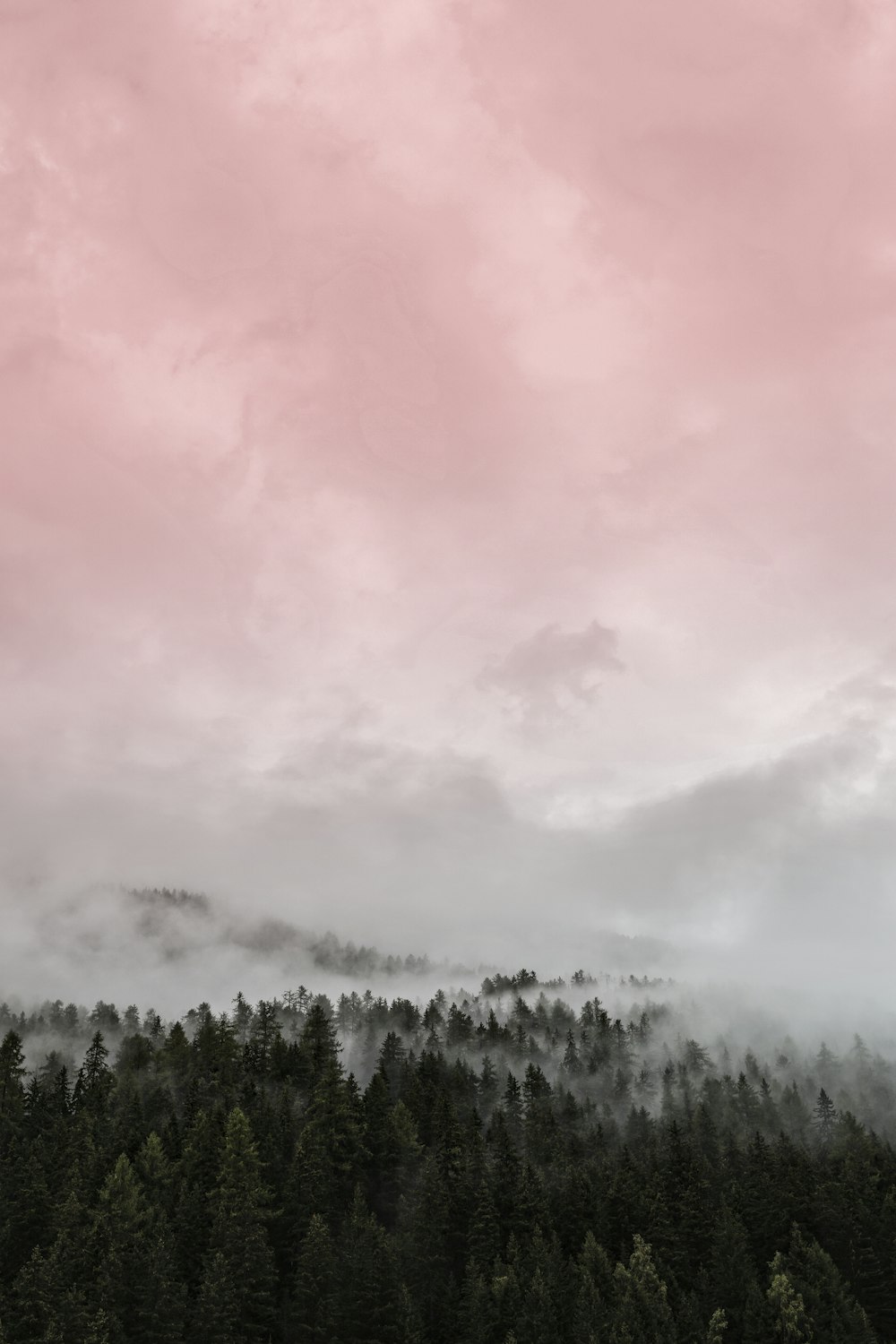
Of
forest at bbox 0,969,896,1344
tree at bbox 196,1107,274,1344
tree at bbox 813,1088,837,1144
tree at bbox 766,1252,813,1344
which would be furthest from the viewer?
tree at bbox 813,1088,837,1144

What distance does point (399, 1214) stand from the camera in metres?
93.3

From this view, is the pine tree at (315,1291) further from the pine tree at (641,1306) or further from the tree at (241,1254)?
the pine tree at (641,1306)

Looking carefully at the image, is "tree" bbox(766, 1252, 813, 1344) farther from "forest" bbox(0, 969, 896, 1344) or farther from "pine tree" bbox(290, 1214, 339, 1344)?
"pine tree" bbox(290, 1214, 339, 1344)

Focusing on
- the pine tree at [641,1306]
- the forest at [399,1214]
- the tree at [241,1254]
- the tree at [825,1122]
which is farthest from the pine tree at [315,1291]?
the tree at [825,1122]

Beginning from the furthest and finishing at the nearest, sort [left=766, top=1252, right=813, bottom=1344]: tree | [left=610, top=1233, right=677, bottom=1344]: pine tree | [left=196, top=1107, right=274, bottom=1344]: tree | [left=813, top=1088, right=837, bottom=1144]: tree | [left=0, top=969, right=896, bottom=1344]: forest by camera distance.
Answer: [left=813, top=1088, right=837, bottom=1144]: tree, [left=766, top=1252, right=813, bottom=1344]: tree, [left=0, top=969, right=896, bottom=1344]: forest, [left=196, top=1107, right=274, bottom=1344]: tree, [left=610, top=1233, right=677, bottom=1344]: pine tree

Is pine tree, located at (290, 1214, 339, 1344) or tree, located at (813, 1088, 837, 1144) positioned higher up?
tree, located at (813, 1088, 837, 1144)

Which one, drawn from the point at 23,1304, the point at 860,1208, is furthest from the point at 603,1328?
the point at 23,1304

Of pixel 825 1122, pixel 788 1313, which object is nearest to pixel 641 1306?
pixel 788 1313

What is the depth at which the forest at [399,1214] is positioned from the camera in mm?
71688

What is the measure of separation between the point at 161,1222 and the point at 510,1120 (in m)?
61.4

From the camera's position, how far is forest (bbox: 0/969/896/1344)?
71688 millimetres

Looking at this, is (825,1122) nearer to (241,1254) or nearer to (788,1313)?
(788,1313)

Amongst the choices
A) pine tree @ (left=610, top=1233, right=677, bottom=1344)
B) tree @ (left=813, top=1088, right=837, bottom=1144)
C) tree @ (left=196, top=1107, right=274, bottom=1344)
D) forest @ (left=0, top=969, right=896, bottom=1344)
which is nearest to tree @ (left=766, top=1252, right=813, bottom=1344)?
forest @ (left=0, top=969, right=896, bottom=1344)

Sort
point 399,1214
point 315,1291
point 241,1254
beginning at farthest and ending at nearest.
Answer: point 399,1214 → point 241,1254 → point 315,1291
